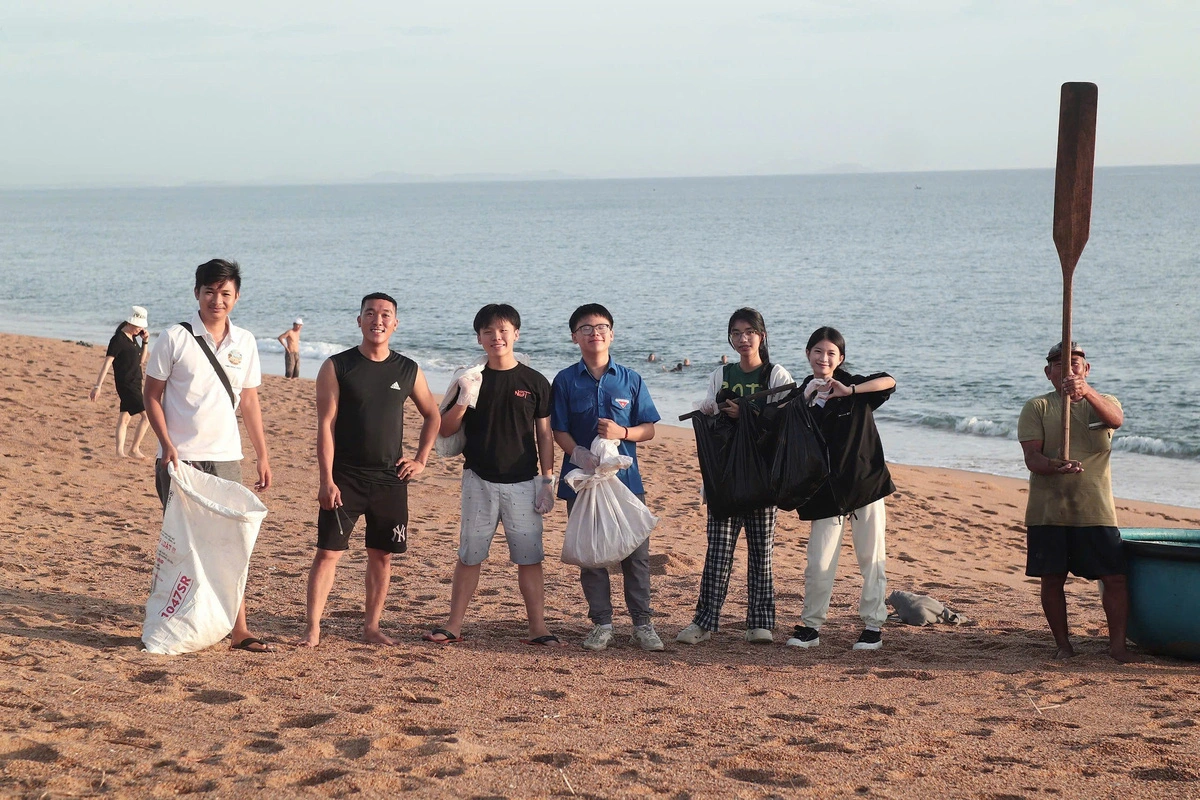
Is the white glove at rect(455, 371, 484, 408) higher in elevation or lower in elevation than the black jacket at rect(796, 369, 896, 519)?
higher

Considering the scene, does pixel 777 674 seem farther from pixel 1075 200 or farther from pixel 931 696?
pixel 1075 200

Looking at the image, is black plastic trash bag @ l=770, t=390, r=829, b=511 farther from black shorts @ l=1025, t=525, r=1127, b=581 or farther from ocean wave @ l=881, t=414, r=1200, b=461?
ocean wave @ l=881, t=414, r=1200, b=461

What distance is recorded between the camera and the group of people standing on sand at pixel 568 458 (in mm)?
5258

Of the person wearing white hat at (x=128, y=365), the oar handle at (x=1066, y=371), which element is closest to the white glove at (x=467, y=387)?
the oar handle at (x=1066, y=371)

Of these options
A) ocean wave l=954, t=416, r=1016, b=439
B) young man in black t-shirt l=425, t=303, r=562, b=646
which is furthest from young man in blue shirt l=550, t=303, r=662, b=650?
ocean wave l=954, t=416, r=1016, b=439

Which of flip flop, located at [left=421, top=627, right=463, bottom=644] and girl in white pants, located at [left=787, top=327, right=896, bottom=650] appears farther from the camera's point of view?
flip flop, located at [left=421, top=627, right=463, bottom=644]

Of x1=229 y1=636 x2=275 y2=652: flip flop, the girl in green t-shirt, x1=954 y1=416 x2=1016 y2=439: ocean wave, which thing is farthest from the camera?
x1=954 y1=416 x2=1016 y2=439: ocean wave

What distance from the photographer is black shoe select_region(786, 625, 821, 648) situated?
19.0ft

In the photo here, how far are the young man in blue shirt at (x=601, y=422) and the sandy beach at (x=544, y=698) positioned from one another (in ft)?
0.80

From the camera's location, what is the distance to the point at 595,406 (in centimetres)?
557

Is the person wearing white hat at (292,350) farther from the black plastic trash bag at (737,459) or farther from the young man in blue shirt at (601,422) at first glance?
the black plastic trash bag at (737,459)

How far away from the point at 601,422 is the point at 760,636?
151 cm

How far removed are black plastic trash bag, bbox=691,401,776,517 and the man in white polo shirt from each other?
2241 mm

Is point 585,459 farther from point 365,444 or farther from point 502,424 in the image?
point 365,444
